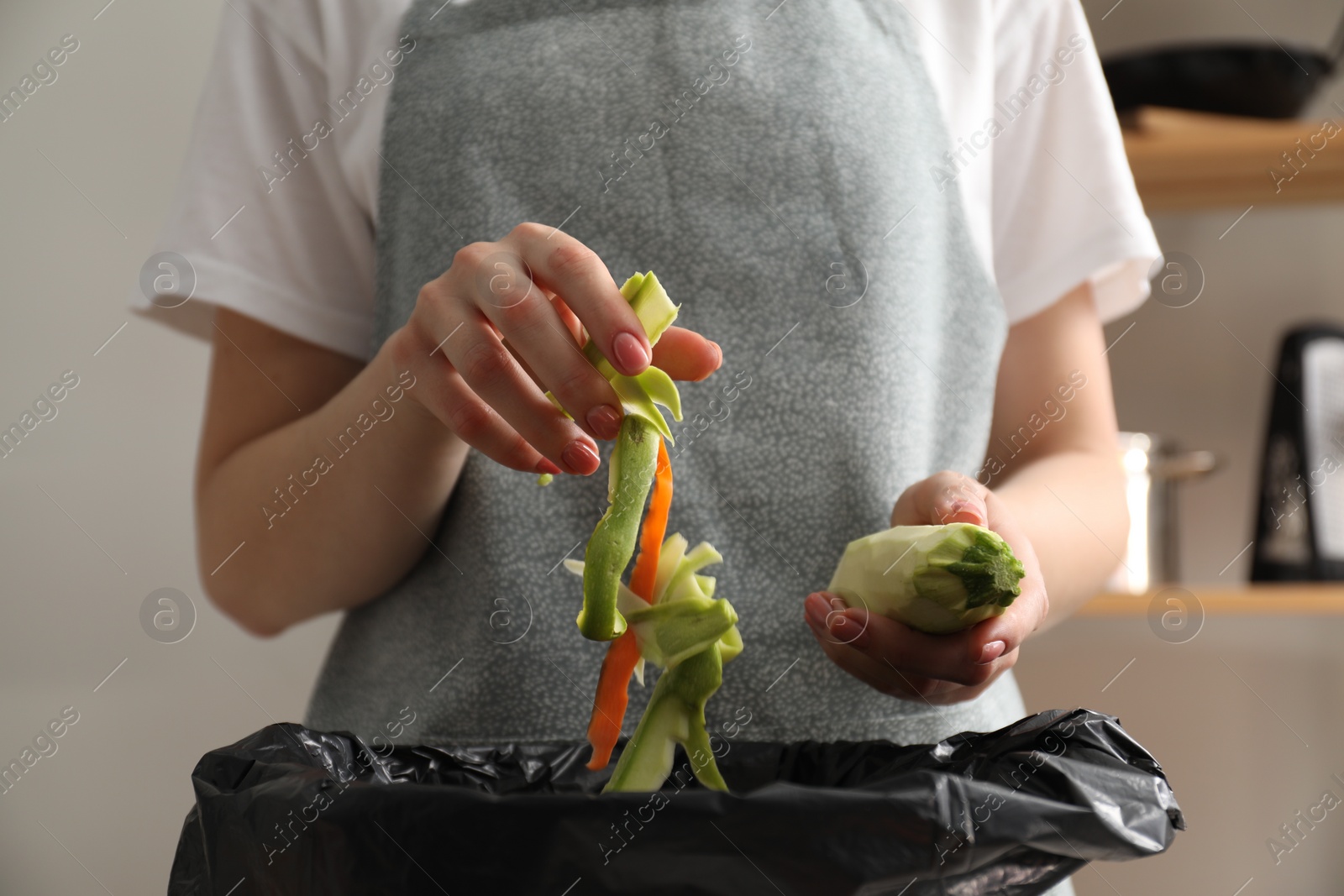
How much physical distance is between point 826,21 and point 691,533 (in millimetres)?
261

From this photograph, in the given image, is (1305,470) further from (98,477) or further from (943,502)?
(98,477)

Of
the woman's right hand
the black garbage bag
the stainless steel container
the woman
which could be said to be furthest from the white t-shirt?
the stainless steel container

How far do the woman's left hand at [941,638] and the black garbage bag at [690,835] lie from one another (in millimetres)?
67

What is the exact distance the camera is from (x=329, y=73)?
0.47m

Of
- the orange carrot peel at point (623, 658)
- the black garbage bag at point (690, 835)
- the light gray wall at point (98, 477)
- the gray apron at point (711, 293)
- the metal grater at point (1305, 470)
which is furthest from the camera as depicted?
the metal grater at point (1305, 470)

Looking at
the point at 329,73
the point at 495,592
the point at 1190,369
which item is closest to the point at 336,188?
the point at 329,73

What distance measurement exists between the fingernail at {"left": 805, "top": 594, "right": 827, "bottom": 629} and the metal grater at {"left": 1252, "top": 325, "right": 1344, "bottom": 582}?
2.59 feet

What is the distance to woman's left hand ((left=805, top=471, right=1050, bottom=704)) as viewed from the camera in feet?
1.00

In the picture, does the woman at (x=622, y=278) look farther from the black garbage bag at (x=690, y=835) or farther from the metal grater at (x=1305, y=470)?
the metal grater at (x=1305, y=470)

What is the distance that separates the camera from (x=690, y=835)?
20 centimetres

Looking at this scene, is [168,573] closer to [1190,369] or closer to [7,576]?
[7,576]

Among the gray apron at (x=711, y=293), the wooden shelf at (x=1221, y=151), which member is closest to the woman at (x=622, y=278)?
the gray apron at (x=711, y=293)

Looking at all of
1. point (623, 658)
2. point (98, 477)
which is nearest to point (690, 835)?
point (623, 658)

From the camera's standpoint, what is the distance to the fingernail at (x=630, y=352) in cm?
26
